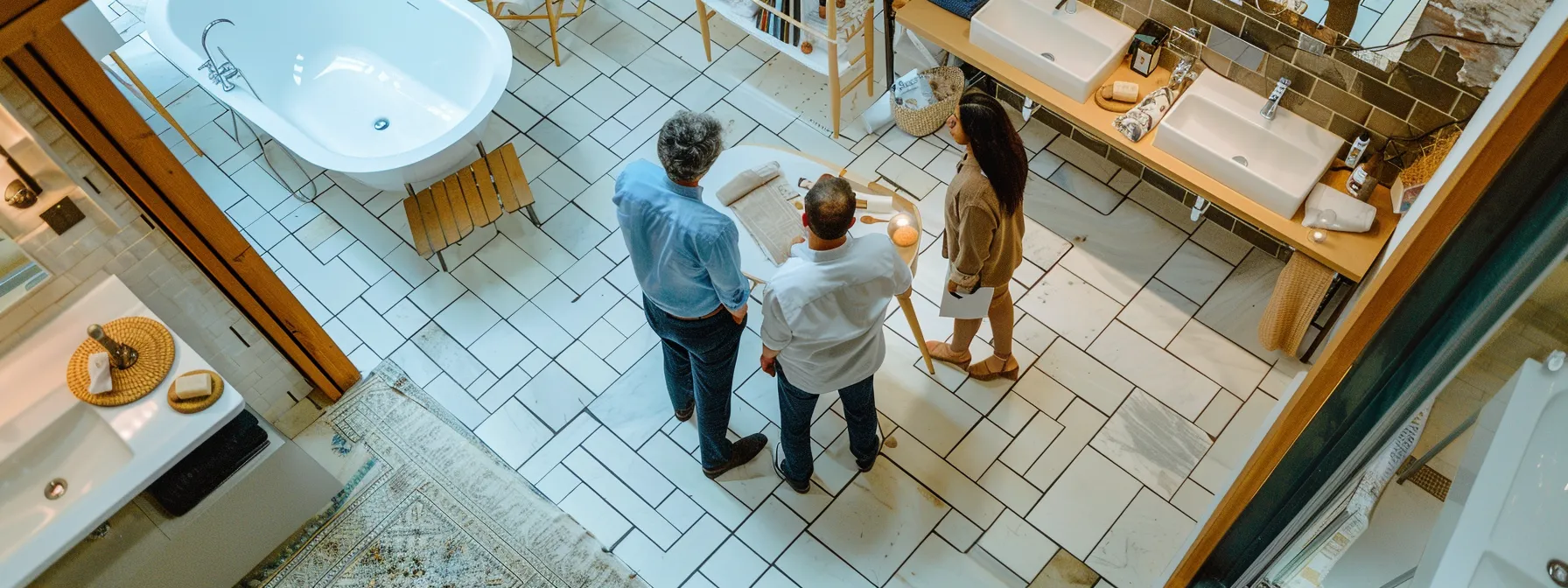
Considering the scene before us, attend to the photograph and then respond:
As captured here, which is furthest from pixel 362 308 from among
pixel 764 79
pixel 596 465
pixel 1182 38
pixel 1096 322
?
pixel 1182 38

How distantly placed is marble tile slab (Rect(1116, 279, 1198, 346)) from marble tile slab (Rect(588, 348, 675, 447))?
1997mm

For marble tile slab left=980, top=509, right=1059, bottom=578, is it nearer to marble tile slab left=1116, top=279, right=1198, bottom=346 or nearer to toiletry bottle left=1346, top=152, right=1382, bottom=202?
marble tile slab left=1116, top=279, right=1198, bottom=346

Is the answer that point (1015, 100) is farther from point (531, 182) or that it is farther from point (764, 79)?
point (531, 182)

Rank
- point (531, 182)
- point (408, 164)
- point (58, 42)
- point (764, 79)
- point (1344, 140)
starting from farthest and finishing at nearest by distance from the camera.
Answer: point (764, 79), point (531, 182), point (408, 164), point (1344, 140), point (58, 42)

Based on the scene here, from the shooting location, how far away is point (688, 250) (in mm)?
3170

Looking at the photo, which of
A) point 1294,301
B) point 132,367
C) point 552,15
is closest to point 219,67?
point 552,15

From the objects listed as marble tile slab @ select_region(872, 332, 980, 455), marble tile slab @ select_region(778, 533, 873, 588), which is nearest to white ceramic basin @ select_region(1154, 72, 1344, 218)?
marble tile slab @ select_region(872, 332, 980, 455)

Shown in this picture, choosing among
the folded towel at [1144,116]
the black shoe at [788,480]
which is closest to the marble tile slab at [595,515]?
the black shoe at [788,480]

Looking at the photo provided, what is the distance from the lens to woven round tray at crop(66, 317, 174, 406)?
3.31 meters

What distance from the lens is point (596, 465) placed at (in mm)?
4254

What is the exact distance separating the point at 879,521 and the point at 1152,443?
3.76ft

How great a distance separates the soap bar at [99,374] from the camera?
10.8ft

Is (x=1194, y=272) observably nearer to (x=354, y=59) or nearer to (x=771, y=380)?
(x=771, y=380)

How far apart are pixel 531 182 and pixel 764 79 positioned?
4.33ft
